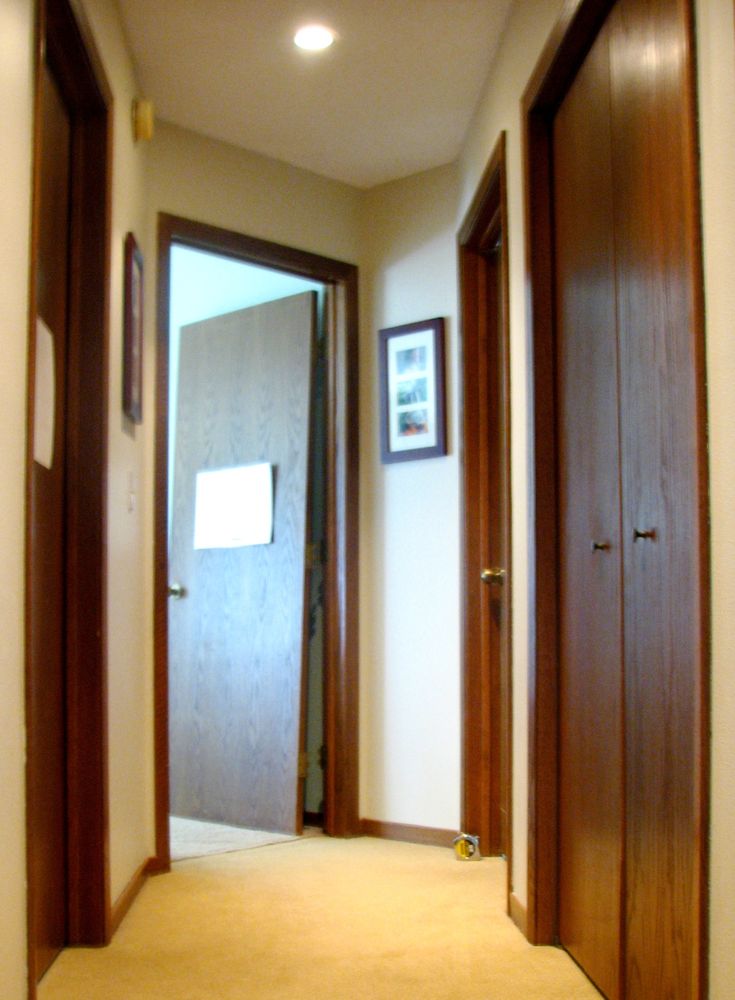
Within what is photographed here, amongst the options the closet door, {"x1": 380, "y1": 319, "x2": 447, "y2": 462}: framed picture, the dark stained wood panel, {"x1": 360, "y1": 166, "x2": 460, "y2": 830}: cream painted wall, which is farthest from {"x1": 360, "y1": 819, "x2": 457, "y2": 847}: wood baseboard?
the dark stained wood panel

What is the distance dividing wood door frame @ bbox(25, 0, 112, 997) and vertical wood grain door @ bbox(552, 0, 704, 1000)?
41.9 inches

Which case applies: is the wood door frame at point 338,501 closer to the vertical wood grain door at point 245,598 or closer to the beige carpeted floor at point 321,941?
the vertical wood grain door at point 245,598

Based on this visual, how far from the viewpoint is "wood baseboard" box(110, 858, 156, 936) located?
242 centimetres

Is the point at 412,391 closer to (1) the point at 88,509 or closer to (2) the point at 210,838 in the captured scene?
(1) the point at 88,509

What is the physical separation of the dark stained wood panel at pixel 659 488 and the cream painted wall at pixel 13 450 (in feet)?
3.33

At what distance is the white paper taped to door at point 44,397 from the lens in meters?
2.05

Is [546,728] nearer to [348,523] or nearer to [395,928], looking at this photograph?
[395,928]

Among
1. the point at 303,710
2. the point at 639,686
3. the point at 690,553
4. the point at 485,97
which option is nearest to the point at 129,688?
the point at 303,710

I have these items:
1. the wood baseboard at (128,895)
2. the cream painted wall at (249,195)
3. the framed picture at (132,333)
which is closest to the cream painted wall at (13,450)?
the wood baseboard at (128,895)

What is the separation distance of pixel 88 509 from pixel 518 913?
1400 mm

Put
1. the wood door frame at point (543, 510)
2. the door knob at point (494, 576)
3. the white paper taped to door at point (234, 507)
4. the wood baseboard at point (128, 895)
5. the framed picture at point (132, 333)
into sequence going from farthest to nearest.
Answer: the white paper taped to door at point (234, 507) → the door knob at point (494, 576) → the framed picture at point (132, 333) → the wood baseboard at point (128, 895) → the wood door frame at point (543, 510)

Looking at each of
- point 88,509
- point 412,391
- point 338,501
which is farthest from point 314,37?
point 338,501

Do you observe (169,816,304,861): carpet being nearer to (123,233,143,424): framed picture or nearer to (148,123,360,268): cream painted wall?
(123,233,143,424): framed picture

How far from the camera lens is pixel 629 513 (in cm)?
179
